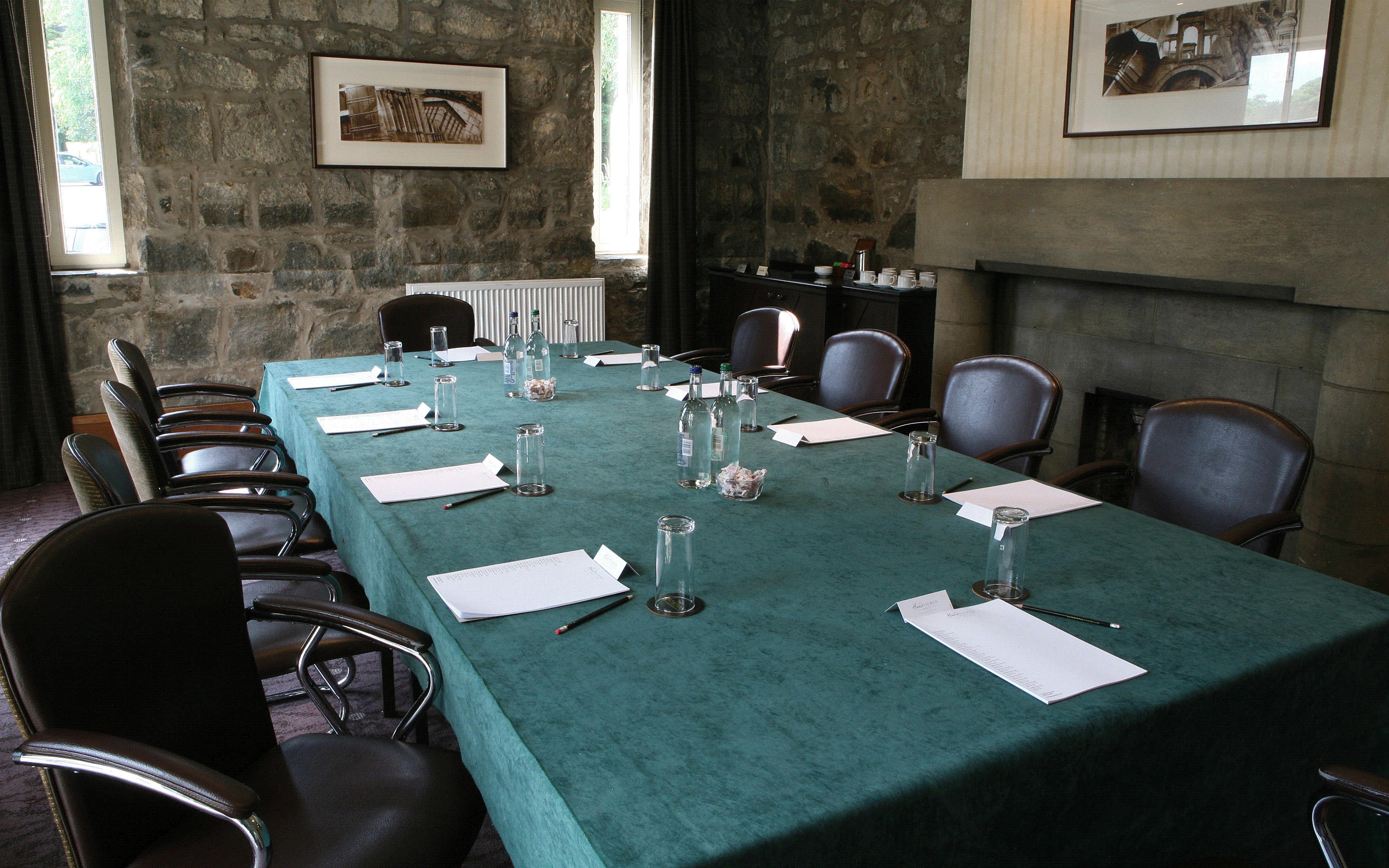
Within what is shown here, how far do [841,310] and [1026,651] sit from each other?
4.19 m

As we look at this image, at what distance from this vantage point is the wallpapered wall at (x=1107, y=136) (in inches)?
125

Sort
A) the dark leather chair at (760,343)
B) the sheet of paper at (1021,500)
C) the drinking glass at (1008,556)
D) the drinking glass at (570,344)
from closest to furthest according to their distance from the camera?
the drinking glass at (1008,556) → the sheet of paper at (1021,500) → the drinking glass at (570,344) → the dark leather chair at (760,343)

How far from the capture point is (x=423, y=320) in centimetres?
458

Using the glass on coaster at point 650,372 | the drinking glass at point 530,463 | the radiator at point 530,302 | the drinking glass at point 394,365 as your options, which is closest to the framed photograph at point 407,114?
the radiator at point 530,302

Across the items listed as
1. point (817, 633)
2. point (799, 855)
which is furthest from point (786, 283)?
point (799, 855)

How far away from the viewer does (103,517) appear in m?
1.50

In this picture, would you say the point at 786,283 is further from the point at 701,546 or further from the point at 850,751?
the point at 850,751

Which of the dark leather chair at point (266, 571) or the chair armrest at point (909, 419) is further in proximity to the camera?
the chair armrest at point (909, 419)

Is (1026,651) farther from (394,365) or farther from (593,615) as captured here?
(394,365)

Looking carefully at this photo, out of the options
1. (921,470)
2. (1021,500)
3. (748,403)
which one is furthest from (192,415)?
(1021,500)

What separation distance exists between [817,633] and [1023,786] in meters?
0.40

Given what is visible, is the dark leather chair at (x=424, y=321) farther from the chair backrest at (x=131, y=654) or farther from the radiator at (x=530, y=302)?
the chair backrest at (x=131, y=654)

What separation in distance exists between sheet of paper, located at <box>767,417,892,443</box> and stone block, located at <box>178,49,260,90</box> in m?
3.70

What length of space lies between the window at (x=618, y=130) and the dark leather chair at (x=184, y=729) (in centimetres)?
494
